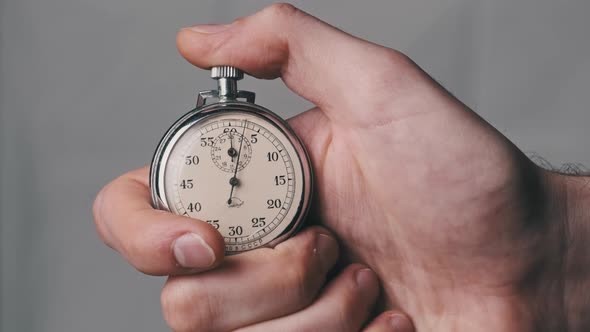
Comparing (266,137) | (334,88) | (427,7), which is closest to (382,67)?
(334,88)

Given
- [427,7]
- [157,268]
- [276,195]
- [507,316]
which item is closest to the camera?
[157,268]

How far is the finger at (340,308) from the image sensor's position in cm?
196

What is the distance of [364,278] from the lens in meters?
2.09

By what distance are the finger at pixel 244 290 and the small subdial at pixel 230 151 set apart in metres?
0.20

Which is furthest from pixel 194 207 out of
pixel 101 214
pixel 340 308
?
pixel 340 308

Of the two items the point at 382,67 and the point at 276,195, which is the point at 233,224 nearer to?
the point at 276,195

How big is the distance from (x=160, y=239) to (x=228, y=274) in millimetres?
182

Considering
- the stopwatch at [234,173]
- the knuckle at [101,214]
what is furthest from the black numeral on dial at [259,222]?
the knuckle at [101,214]

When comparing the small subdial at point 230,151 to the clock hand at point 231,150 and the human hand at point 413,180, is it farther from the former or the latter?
the human hand at point 413,180

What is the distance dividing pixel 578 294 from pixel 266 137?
951 millimetres

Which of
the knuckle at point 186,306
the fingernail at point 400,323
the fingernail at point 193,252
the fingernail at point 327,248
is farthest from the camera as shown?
the fingernail at point 400,323

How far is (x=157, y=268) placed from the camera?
5.98 feet

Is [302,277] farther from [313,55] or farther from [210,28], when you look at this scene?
[210,28]

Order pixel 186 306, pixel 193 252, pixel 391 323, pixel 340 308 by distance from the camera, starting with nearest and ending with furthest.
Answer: pixel 193 252, pixel 186 306, pixel 340 308, pixel 391 323
